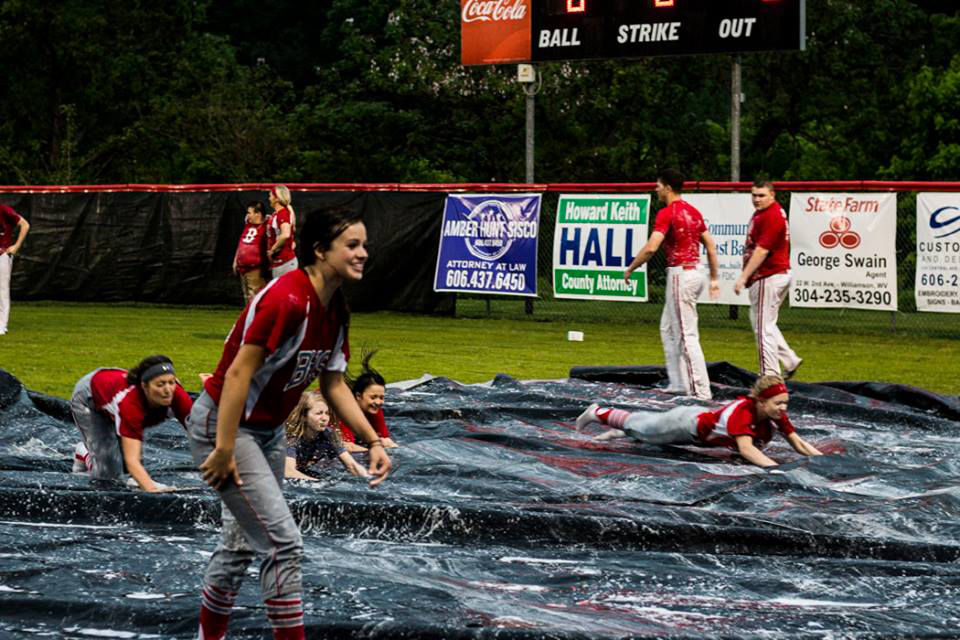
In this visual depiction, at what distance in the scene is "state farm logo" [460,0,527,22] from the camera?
2364cm

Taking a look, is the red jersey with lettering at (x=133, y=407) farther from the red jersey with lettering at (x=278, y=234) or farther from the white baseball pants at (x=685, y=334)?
the red jersey with lettering at (x=278, y=234)

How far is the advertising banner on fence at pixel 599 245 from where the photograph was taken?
19.4 meters

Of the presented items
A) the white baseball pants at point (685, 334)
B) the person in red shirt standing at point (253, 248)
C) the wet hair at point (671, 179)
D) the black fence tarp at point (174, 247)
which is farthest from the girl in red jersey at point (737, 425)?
the black fence tarp at point (174, 247)

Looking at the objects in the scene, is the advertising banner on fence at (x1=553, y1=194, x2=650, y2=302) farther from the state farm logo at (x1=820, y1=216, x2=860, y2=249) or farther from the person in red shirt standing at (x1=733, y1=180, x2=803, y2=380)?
the person in red shirt standing at (x1=733, y1=180, x2=803, y2=380)

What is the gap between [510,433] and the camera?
10156mm

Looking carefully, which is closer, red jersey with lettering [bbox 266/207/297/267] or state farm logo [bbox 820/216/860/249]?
red jersey with lettering [bbox 266/207/297/267]

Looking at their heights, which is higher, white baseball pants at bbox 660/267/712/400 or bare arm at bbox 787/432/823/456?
white baseball pants at bbox 660/267/712/400

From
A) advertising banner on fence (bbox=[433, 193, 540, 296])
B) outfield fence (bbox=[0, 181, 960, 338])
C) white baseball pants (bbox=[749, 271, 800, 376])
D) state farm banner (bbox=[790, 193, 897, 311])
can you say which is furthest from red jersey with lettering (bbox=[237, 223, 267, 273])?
white baseball pants (bbox=[749, 271, 800, 376])

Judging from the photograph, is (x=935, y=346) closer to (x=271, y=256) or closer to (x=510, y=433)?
(x=271, y=256)

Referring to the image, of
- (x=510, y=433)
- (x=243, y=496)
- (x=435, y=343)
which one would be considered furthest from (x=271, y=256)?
(x=243, y=496)

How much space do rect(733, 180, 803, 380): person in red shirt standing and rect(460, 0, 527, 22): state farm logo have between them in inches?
467

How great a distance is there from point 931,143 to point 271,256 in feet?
72.1

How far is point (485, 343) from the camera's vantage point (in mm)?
18016

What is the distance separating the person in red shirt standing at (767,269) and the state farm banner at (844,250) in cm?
581
